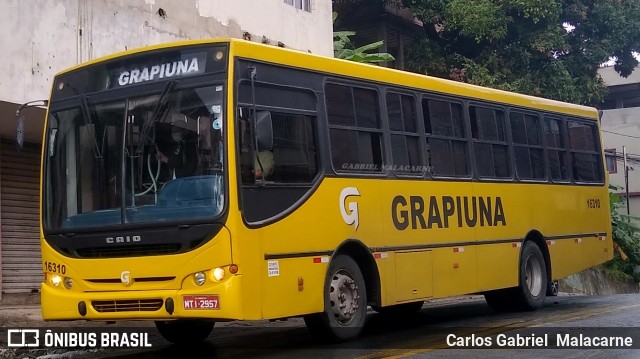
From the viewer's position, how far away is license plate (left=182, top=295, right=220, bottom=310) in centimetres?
766

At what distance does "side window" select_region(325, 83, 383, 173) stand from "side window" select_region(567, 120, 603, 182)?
579 cm

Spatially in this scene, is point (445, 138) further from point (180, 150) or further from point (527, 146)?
point (180, 150)

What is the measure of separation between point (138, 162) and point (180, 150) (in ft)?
1.52

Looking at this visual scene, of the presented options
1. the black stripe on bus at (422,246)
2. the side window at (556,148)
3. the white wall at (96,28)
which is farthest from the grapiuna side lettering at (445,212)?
the white wall at (96,28)

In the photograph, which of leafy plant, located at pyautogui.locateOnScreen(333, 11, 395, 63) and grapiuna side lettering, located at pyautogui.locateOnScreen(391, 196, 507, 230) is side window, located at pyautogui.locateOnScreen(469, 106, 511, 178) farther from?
leafy plant, located at pyautogui.locateOnScreen(333, 11, 395, 63)

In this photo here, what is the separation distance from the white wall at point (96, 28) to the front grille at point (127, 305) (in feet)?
15.3

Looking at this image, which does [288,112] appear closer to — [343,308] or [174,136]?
[174,136]

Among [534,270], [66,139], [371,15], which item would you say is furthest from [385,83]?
[371,15]

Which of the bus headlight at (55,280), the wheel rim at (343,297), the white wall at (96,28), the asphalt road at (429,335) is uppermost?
the white wall at (96,28)

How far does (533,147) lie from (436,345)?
5.41 meters

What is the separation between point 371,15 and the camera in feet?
84.2

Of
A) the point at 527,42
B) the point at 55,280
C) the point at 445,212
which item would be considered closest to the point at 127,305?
the point at 55,280

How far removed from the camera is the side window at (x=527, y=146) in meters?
13.0

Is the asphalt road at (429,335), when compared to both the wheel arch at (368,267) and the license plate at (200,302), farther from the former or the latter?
the license plate at (200,302)
